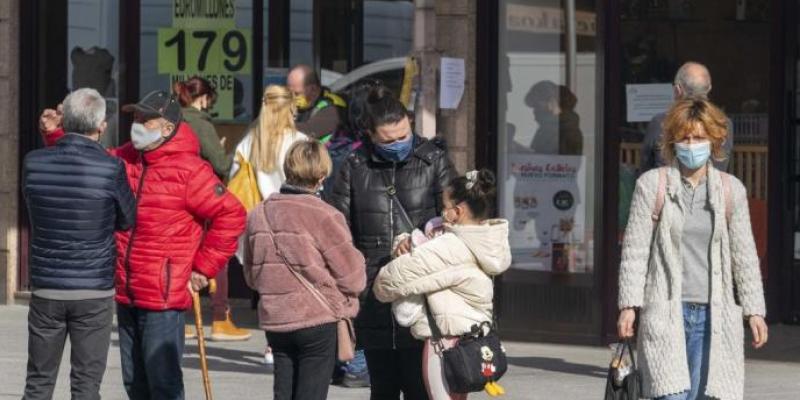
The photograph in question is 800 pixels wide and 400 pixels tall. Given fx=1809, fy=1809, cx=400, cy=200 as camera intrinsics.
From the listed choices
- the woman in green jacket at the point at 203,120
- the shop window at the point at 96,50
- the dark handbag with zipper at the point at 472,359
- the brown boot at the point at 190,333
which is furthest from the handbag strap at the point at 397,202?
the shop window at the point at 96,50

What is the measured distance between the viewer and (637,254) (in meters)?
6.95

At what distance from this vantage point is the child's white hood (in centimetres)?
741

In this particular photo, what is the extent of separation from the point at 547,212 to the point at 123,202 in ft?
15.5

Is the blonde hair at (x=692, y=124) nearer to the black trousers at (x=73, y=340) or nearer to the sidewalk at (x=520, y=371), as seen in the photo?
the black trousers at (x=73, y=340)

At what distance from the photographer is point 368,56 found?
1272 cm

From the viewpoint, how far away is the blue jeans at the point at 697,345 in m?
6.96

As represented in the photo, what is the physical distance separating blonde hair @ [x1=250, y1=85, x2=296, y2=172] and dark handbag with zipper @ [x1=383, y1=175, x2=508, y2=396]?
10.8 feet

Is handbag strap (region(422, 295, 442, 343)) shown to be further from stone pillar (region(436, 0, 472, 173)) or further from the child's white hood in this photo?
stone pillar (region(436, 0, 472, 173))

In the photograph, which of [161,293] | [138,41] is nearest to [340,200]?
[161,293]

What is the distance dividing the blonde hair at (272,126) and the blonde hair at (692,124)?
381cm

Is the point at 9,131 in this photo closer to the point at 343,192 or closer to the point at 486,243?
the point at 343,192

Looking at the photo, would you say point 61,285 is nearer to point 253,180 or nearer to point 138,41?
point 253,180

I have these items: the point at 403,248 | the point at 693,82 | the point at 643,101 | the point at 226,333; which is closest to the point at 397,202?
the point at 403,248

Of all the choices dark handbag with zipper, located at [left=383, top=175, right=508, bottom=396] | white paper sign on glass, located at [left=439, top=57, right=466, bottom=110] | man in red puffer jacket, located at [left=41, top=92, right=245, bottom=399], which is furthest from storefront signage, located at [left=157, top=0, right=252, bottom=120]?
dark handbag with zipper, located at [left=383, top=175, right=508, bottom=396]
